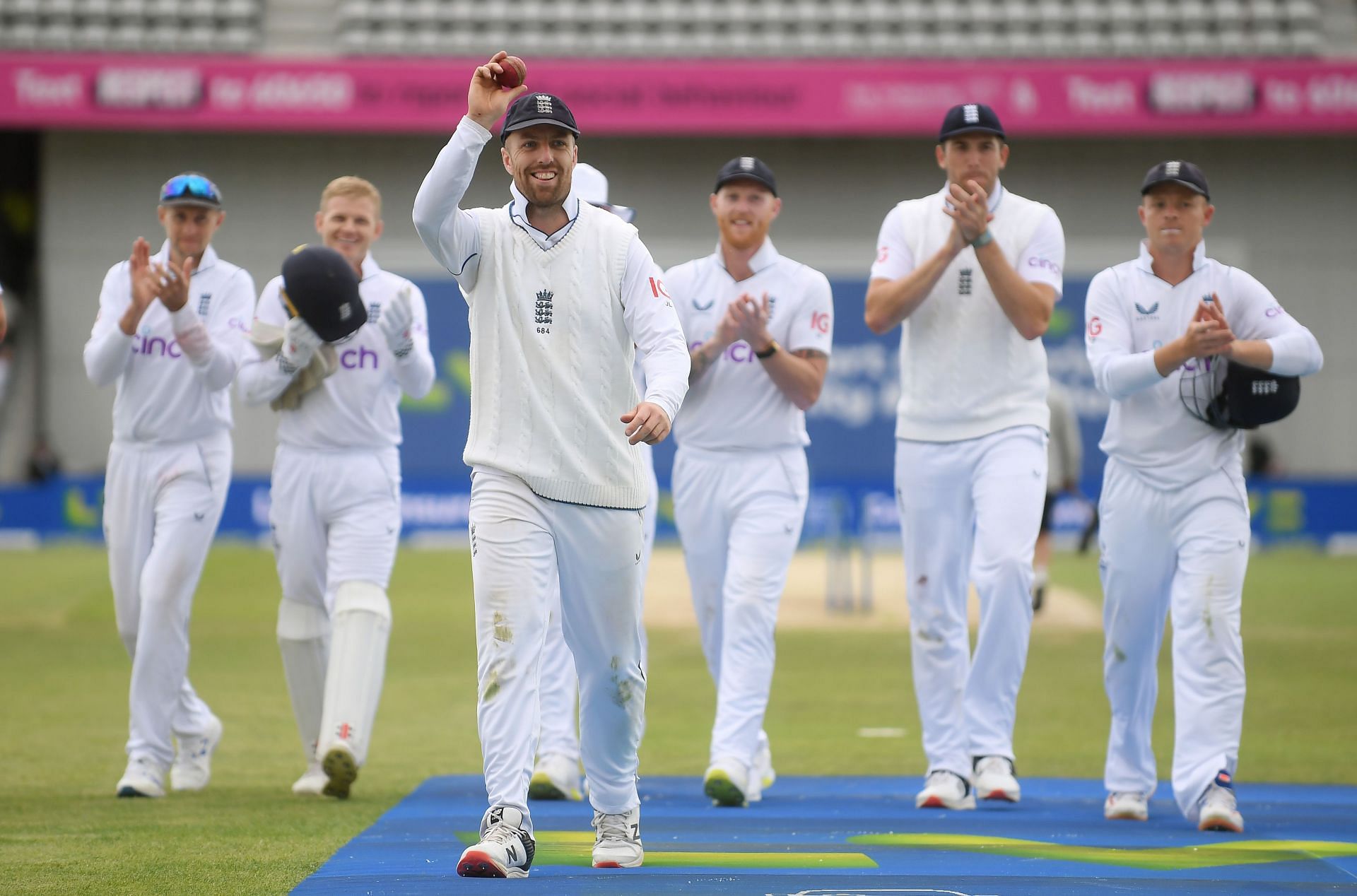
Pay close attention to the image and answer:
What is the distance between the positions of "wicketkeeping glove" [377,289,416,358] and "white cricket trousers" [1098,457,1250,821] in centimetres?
305

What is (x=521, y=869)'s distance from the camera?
206 inches

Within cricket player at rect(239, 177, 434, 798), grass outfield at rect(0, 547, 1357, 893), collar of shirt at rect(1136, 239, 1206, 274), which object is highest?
collar of shirt at rect(1136, 239, 1206, 274)

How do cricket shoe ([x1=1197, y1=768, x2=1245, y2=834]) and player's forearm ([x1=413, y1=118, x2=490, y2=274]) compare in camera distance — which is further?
cricket shoe ([x1=1197, y1=768, x2=1245, y2=834])

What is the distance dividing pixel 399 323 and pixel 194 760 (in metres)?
2.33

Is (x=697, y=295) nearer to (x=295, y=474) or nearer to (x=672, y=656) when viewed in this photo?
(x=295, y=474)

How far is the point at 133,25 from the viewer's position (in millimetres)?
27234

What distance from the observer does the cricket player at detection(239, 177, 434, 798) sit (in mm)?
7184

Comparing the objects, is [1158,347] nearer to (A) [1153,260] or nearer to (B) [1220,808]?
(A) [1153,260]

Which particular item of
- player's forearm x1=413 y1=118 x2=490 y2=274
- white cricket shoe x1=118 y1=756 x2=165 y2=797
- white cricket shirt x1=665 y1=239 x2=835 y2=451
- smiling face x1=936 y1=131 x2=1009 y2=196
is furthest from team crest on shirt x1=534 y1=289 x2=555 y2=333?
white cricket shoe x1=118 y1=756 x2=165 y2=797

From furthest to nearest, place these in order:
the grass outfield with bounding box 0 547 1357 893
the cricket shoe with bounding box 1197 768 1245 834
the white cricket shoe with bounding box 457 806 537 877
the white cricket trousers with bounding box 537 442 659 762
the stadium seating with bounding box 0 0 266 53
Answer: the stadium seating with bounding box 0 0 266 53
the white cricket trousers with bounding box 537 442 659 762
the cricket shoe with bounding box 1197 768 1245 834
the grass outfield with bounding box 0 547 1357 893
the white cricket shoe with bounding box 457 806 537 877

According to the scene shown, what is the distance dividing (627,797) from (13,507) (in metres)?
20.4

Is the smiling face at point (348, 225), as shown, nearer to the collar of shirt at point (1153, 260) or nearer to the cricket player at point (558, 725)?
the cricket player at point (558, 725)

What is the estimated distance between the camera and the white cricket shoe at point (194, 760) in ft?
25.2

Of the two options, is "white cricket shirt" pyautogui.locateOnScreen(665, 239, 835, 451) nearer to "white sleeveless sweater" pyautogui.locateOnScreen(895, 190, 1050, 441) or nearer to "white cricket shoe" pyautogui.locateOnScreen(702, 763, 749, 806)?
"white sleeveless sweater" pyautogui.locateOnScreen(895, 190, 1050, 441)
